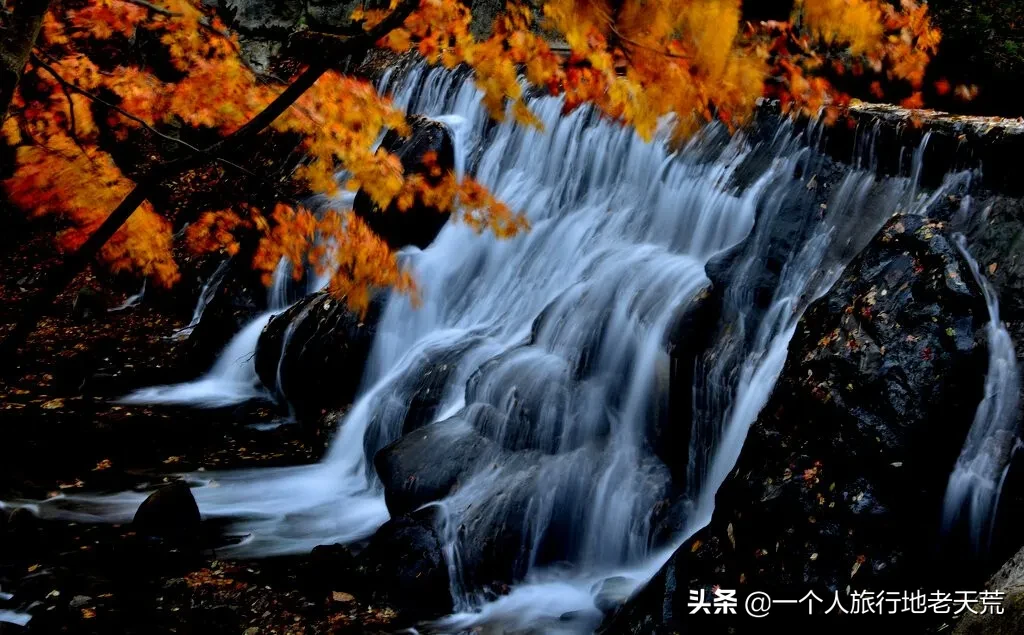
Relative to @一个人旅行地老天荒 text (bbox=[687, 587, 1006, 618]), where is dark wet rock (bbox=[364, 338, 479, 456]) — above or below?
above

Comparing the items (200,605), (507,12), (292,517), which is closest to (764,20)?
(507,12)

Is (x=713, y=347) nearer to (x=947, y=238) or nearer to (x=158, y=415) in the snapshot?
(x=947, y=238)

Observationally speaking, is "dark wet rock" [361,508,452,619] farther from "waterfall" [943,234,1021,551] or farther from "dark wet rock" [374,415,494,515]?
"waterfall" [943,234,1021,551]

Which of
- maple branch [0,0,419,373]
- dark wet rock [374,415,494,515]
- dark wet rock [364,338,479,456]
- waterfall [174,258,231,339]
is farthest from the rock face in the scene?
waterfall [174,258,231,339]

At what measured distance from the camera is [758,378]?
608 cm

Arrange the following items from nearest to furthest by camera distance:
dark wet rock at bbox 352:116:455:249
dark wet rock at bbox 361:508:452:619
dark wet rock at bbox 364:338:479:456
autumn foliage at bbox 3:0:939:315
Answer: dark wet rock at bbox 361:508:452:619
dark wet rock at bbox 364:338:479:456
autumn foliage at bbox 3:0:939:315
dark wet rock at bbox 352:116:455:249

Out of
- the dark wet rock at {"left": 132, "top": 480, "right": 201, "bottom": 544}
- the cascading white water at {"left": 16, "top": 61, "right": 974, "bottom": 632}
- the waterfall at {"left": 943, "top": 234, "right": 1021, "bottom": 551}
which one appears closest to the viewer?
the waterfall at {"left": 943, "top": 234, "right": 1021, "bottom": 551}

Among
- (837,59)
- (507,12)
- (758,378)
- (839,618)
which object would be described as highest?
(507,12)

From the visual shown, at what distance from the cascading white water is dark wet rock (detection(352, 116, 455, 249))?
1.94 feet

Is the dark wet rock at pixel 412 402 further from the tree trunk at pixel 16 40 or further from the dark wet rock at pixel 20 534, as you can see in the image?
the tree trunk at pixel 16 40

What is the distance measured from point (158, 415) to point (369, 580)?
192 inches

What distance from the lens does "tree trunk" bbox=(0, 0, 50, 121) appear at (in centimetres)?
276

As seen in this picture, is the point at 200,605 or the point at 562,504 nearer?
the point at 200,605

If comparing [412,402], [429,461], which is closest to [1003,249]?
[429,461]
